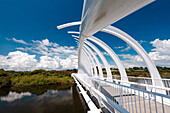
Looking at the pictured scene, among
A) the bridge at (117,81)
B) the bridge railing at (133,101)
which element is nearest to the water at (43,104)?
the bridge at (117,81)

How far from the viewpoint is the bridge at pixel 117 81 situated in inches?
48.7

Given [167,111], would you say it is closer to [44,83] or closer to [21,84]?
[44,83]

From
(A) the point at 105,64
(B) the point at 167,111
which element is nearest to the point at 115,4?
(B) the point at 167,111

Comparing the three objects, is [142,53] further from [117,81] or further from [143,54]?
[117,81]

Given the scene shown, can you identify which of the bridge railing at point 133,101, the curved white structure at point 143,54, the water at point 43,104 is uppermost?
the curved white structure at point 143,54

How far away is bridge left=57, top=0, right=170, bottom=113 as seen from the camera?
4.06 ft

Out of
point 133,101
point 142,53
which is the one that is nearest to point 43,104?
point 133,101

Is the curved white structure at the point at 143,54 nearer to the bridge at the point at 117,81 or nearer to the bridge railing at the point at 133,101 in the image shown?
the bridge at the point at 117,81

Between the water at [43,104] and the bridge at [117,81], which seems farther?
the water at [43,104]

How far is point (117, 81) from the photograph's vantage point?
8500mm

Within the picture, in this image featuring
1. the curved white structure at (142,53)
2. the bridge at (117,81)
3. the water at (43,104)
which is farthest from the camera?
the water at (43,104)

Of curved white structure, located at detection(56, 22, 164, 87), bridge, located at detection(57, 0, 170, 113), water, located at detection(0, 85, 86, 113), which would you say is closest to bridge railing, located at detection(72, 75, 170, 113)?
bridge, located at detection(57, 0, 170, 113)

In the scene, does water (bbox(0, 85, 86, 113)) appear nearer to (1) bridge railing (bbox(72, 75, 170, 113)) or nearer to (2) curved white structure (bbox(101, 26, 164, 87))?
(1) bridge railing (bbox(72, 75, 170, 113))

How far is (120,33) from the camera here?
735cm
